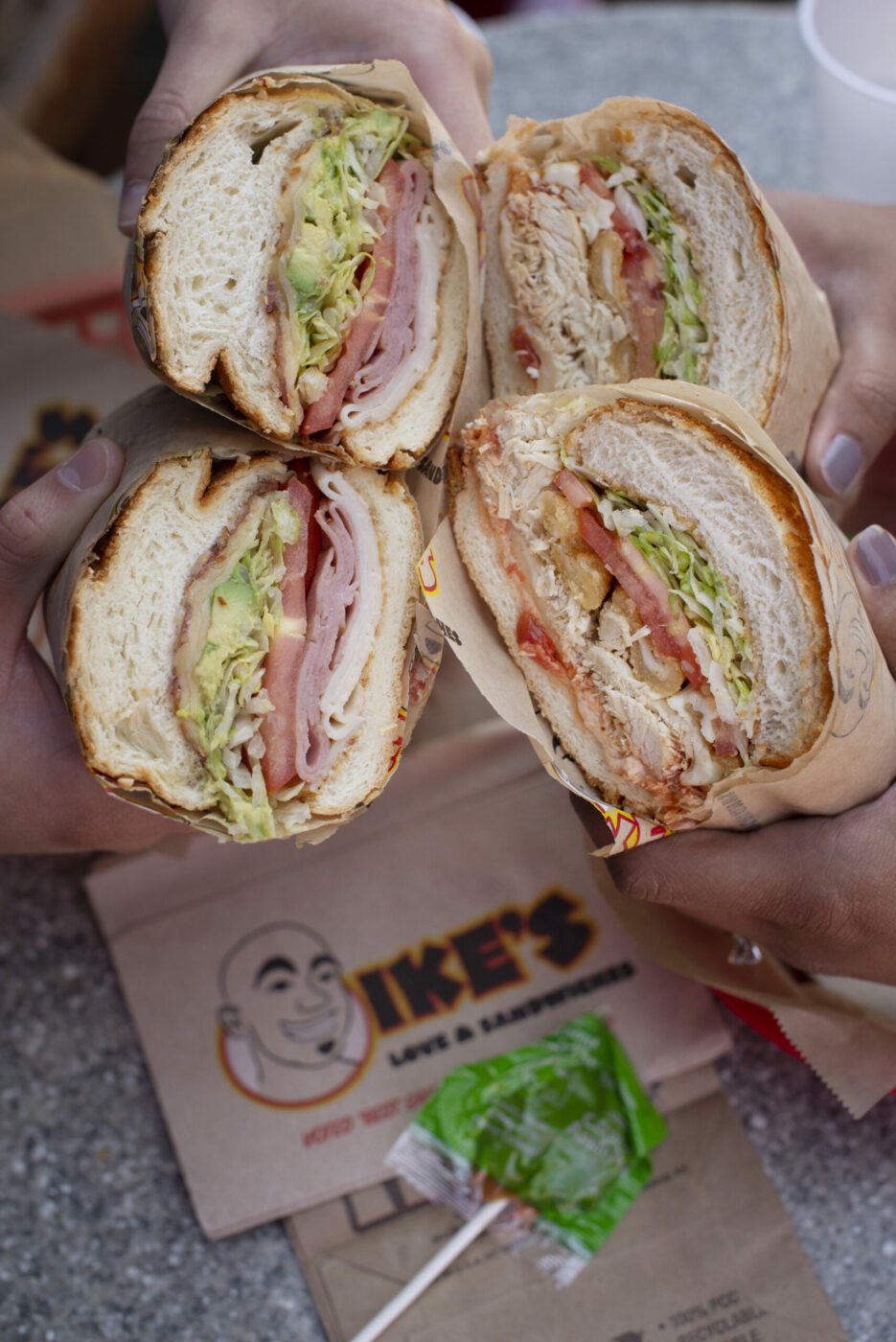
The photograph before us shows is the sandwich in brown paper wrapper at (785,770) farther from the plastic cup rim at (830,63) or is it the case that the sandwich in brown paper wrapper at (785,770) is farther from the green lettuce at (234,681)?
the plastic cup rim at (830,63)

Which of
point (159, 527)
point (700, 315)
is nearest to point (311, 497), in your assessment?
point (159, 527)

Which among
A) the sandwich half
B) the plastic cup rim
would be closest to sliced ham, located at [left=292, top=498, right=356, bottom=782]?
the sandwich half

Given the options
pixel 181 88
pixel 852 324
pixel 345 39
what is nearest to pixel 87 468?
pixel 181 88

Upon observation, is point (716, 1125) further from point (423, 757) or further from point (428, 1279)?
point (423, 757)

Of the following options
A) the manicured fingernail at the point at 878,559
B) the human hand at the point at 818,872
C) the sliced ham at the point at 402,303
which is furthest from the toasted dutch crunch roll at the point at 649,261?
the human hand at the point at 818,872

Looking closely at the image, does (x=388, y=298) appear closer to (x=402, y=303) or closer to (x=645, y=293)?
(x=402, y=303)

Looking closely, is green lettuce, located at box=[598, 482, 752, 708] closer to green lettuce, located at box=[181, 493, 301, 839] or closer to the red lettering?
green lettuce, located at box=[181, 493, 301, 839]
